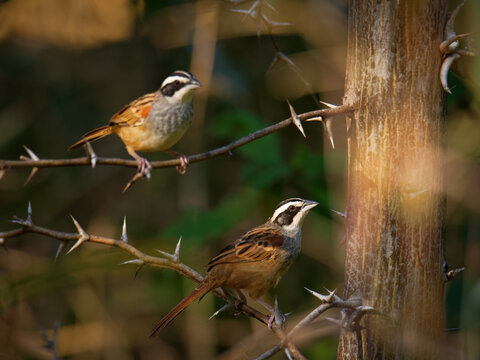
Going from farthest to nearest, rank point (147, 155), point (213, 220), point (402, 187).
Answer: point (147, 155)
point (213, 220)
point (402, 187)

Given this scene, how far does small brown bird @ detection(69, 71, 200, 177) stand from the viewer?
5.45m

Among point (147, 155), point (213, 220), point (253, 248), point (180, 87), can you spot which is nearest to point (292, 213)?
point (253, 248)

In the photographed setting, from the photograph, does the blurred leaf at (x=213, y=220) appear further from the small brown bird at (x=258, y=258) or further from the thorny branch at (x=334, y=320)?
the thorny branch at (x=334, y=320)

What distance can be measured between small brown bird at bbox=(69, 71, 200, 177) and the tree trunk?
279 cm

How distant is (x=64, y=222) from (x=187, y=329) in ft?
8.12

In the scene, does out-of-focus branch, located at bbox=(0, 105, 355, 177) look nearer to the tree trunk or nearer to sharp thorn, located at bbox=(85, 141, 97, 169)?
sharp thorn, located at bbox=(85, 141, 97, 169)

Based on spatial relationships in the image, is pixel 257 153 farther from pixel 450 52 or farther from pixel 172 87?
pixel 450 52

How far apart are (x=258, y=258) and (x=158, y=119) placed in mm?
1820

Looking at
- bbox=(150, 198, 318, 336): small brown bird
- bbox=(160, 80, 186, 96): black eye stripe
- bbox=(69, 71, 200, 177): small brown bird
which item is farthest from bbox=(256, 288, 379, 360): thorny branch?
bbox=(160, 80, 186, 96): black eye stripe

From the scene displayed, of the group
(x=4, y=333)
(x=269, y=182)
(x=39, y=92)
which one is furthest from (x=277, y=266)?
(x=39, y=92)

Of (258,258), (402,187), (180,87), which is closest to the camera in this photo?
(402,187)

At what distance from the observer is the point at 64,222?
905cm

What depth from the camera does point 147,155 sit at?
345 inches

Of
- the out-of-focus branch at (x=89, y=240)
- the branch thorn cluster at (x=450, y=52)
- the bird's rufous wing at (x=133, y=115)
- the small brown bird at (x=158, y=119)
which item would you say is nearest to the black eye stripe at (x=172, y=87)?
the small brown bird at (x=158, y=119)
